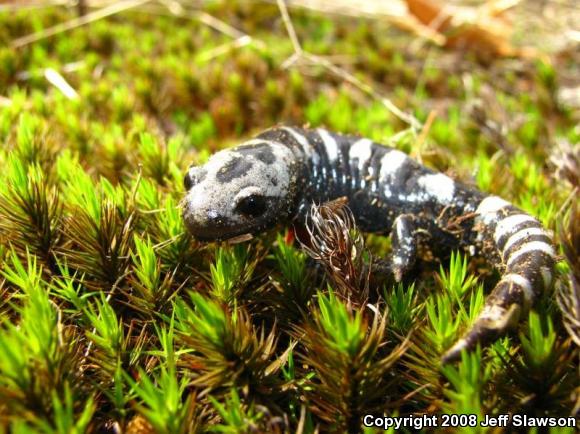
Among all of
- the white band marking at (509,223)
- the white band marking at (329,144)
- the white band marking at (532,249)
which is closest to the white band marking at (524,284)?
the white band marking at (532,249)

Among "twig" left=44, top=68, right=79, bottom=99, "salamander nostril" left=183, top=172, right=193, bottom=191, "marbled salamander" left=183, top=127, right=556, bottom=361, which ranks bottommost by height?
"marbled salamander" left=183, top=127, right=556, bottom=361

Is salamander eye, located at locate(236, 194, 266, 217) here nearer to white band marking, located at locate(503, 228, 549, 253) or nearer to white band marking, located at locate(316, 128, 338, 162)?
white band marking, located at locate(316, 128, 338, 162)

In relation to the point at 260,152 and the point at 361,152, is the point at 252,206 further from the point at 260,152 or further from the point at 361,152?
the point at 361,152

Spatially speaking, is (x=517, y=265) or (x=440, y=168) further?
(x=440, y=168)

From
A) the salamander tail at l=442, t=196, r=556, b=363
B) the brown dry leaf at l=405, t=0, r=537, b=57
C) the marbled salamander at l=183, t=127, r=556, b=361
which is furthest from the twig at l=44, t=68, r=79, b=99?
the brown dry leaf at l=405, t=0, r=537, b=57

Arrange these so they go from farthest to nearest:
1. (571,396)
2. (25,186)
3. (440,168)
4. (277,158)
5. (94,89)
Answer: (94,89)
(440,168)
(277,158)
(25,186)
(571,396)

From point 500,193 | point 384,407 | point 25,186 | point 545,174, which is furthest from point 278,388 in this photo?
point 545,174

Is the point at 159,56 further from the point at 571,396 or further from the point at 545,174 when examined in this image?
the point at 571,396
